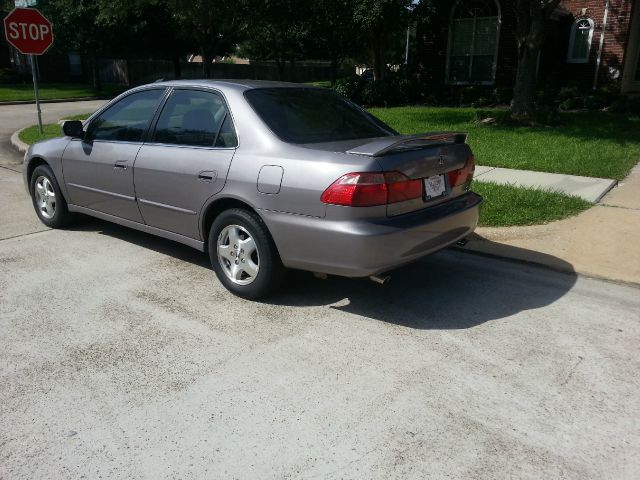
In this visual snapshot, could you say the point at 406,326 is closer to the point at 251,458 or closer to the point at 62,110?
the point at 251,458

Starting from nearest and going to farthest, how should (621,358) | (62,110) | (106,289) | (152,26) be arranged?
(621,358), (106,289), (62,110), (152,26)

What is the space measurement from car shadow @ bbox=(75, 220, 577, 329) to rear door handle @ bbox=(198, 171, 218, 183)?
1.02 meters

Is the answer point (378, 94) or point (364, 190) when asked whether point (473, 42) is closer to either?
point (378, 94)

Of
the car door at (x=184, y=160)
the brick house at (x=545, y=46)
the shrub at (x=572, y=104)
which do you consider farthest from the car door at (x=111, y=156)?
the brick house at (x=545, y=46)

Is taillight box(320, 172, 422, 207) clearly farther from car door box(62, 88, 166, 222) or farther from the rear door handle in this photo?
car door box(62, 88, 166, 222)

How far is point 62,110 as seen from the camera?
22.3 m

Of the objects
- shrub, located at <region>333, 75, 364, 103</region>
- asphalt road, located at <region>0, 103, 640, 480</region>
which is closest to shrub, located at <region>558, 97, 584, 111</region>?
shrub, located at <region>333, 75, 364, 103</region>

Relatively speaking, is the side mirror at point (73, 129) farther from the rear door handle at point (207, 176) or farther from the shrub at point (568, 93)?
the shrub at point (568, 93)

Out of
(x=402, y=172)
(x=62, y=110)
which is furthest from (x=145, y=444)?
(x=62, y=110)

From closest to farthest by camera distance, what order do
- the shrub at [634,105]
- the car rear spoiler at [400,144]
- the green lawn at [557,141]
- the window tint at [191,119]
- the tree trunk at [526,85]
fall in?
the car rear spoiler at [400,144] → the window tint at [191,119] → the green lawn at [557,141] → the tree trunk at [526,85] → the shrub at [634,105]

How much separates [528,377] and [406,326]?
926mm

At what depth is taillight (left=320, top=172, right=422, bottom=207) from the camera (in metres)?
3.76

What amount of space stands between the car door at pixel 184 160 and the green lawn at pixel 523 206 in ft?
9.97

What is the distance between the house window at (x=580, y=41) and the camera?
61.6 feet
